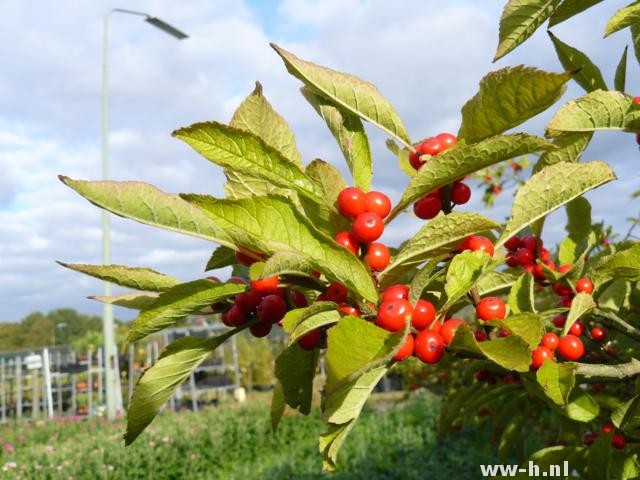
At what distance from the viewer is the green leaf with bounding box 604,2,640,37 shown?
1.02 m

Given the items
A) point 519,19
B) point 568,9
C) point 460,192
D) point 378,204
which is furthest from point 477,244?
point 568,9

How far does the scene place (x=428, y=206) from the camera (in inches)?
39.9

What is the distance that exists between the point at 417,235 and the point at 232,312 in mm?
340

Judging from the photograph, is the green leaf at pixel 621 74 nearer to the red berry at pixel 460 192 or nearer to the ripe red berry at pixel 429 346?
the red berry at pixel 460 192

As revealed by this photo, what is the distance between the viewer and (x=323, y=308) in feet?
2.74

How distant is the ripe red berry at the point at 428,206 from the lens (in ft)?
3.31

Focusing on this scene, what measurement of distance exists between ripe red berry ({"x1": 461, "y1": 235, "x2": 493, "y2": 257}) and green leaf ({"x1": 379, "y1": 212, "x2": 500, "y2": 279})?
26mm

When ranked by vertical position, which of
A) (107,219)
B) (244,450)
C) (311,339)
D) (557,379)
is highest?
(107,219)

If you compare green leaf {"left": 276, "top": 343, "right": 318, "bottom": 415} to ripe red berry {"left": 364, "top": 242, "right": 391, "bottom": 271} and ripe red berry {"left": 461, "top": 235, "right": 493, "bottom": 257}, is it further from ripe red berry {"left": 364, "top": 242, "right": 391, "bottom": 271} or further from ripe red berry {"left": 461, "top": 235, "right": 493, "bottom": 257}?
ripe red berry {"left": 461, "top": 235, "right": 493, "bottom": 257}

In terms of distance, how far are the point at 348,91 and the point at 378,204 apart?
0.19 meters

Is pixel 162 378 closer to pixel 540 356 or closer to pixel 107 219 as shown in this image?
pixel 540 356

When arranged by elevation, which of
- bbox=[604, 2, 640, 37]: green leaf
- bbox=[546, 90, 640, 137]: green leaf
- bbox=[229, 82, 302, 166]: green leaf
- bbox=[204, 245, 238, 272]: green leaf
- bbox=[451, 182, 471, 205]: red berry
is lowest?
bbox=[204, 245, 238, 272]: green leaf

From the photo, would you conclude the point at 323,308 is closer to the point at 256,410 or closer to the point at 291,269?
the point at 291,269

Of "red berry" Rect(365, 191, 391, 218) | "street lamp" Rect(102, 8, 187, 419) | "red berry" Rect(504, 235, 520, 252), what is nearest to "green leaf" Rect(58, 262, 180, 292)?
"red berry" Rect(365, 191, 391, 218)
